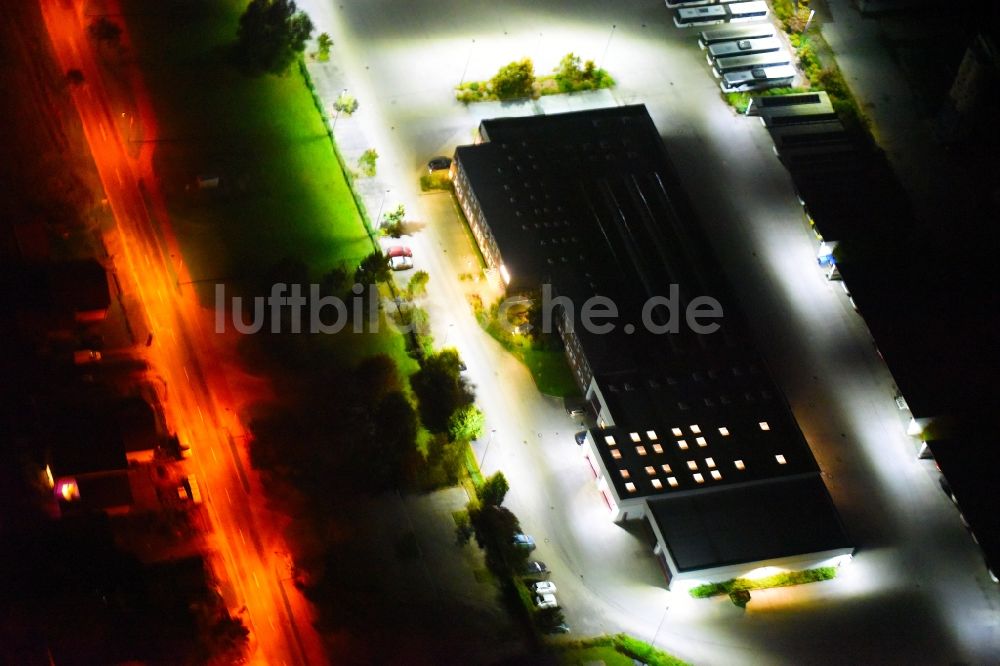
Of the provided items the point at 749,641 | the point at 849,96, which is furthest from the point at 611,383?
the point at 849,96

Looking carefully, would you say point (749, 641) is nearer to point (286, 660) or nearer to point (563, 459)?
point (563, 459)

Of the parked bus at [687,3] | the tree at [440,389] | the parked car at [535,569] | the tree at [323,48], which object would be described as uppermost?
the parked bus at [687,3]

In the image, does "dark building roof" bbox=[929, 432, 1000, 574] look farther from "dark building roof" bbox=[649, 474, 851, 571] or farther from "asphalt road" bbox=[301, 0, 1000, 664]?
"dark building roof" bbox=[649, 474, 851, 571]

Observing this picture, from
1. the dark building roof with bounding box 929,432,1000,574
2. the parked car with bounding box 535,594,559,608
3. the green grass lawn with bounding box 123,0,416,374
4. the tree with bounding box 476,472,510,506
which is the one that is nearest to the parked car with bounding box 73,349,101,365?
the green grass lawn with bounding box 123,0,416,374

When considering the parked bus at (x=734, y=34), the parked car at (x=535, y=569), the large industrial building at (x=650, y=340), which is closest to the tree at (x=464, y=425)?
the large industrial building at (x=650, y=340)

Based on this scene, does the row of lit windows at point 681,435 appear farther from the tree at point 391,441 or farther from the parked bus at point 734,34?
the parked bus at point 734,34

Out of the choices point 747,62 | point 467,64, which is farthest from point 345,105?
point 747,62

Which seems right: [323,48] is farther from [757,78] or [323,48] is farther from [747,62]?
[757,78]
